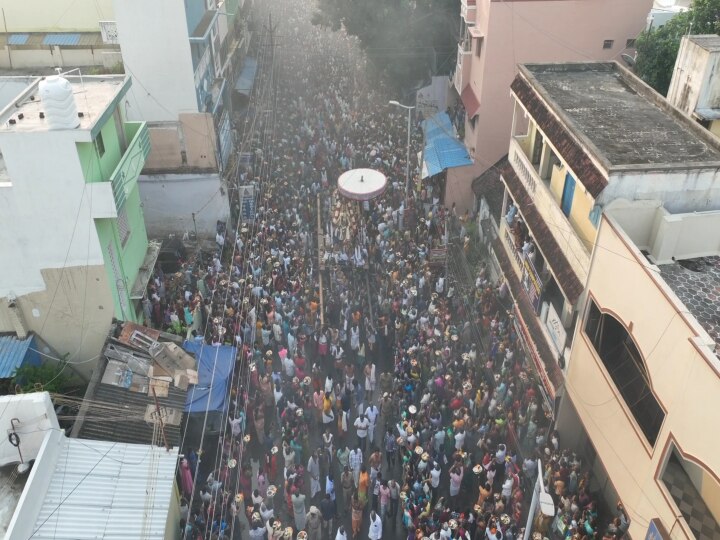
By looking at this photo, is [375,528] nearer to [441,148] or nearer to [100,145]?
[100,145]

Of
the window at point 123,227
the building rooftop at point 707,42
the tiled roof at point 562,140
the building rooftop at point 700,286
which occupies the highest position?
the building rooftop at point 707,42

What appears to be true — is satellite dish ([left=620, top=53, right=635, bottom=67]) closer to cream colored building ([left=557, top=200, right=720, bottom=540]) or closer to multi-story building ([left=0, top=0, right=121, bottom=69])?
cream colored building ([left=557, top=200, right=720, bottom=540])

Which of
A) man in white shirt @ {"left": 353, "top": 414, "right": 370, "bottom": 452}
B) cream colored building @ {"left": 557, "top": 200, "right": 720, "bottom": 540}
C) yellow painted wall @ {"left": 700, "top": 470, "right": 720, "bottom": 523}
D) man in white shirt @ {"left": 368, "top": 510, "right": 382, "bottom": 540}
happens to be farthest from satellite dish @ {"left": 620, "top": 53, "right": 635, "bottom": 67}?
man in white shirt @ {"left": 368, "top": 510, "right": 382, "bottom": 540}

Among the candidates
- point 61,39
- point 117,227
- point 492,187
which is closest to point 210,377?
point 117,227

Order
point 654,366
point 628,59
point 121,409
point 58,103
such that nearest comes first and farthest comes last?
1. point 654,366
2. point 58,103
3. point 121,409
4. point 628,59

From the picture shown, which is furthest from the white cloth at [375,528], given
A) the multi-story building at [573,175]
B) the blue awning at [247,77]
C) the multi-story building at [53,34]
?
the blue awning at [247,77]

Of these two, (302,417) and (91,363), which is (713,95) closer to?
(302,417)

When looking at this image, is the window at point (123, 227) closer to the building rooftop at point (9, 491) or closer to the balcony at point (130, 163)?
the balcony at point (130, 163)

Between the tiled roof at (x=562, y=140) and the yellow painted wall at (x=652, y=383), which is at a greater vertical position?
the tiled roof at (x=562, y=140)
